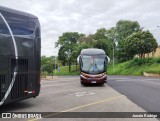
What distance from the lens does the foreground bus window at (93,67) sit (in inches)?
1097

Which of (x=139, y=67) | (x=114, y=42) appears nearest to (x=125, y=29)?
(x=114, y=42)

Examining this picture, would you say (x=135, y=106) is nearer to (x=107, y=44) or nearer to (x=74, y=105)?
(x=74, y=105)

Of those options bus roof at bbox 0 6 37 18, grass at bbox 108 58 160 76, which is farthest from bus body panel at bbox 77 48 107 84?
grass at bbox 108 58 160 76

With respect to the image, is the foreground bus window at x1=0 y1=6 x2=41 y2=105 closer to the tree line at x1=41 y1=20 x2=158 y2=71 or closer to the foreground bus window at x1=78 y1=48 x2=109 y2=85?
the foreground bus window at x1=78 y1=48 x2=109 y2=85

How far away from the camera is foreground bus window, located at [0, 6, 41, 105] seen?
12.1m

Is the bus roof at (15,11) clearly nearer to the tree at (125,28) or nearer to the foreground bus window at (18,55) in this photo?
the foreground bus window at (18,55)

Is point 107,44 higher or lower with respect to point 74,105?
higher

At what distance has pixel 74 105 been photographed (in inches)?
567

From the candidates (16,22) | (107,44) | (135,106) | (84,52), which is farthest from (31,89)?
(107,44)

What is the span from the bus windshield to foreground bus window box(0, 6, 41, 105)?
1447 cm

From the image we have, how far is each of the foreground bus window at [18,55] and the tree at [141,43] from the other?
59961 millimetres

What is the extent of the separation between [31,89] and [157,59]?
59540 millimetres

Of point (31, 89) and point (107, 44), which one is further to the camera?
point (107, 44)

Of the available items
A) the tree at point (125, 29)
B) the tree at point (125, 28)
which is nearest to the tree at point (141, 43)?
the tree at point (125, 29)
